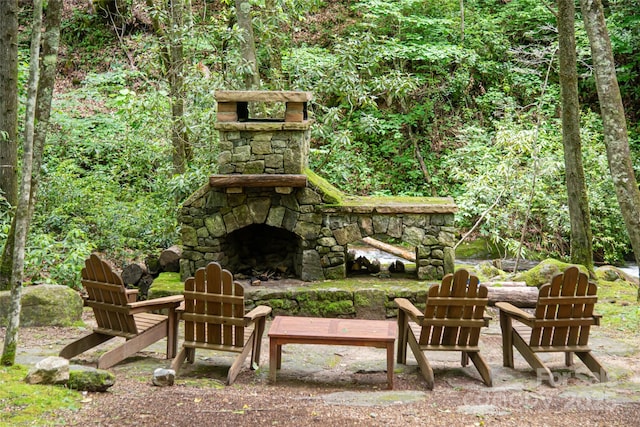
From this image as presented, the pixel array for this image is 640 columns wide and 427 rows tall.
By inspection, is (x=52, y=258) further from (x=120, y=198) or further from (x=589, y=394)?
(x=589, y=394)

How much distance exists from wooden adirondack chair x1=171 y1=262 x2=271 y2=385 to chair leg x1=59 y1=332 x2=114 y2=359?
0.85 m

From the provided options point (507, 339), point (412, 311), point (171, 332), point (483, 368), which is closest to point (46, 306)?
point (171, 332)

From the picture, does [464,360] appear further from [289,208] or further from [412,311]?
[289,208]

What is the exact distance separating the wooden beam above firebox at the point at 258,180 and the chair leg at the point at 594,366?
387 cm

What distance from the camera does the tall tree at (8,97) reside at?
841 centimetres

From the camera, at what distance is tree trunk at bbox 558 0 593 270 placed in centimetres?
937

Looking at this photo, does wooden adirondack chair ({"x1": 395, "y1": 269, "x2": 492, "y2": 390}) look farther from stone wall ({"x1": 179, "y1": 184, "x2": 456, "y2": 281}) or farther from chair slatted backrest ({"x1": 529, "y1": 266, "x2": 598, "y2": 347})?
stone wall ({"x1": 179, "y1": 184, "x2": 456, "y2": 281})

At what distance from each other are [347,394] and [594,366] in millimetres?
2246

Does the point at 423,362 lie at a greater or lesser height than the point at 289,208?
lesser

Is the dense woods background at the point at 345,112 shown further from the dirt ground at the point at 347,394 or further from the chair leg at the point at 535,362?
the chair leg at the point at 535,362

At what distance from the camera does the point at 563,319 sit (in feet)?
17.0

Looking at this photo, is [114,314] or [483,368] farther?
[114,314]

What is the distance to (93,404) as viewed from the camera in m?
4.11

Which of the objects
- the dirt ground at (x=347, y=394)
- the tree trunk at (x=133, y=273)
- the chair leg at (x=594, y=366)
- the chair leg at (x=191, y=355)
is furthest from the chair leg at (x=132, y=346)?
the chair leg at (x=594, y=366)
